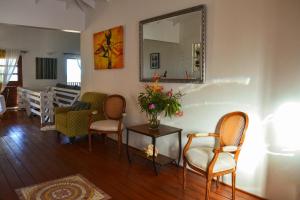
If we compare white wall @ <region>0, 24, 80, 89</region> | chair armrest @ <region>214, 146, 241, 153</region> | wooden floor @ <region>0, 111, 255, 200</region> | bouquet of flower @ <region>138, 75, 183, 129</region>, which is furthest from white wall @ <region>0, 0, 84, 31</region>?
chair armrest @ <region>214, 146, 241, 153</region>

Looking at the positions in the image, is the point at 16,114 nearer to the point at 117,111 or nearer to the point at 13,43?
the point at 13,43

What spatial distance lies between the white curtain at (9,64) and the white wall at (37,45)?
196 millimetres

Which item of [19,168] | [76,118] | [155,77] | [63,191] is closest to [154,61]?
[155,77]

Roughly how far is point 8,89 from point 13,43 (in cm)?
147

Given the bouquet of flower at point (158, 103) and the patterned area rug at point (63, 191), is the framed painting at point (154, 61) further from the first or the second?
the patterned area rug at point (63, 191)

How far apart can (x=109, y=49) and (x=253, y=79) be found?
281 cm

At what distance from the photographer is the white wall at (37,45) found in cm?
770

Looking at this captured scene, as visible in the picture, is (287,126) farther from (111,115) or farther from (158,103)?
(111,115)

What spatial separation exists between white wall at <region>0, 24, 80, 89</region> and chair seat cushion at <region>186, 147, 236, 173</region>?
22.7ft

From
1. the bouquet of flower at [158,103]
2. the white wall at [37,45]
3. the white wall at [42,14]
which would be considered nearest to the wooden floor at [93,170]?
the bouquet of flower at [158,103]

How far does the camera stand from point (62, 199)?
237cm

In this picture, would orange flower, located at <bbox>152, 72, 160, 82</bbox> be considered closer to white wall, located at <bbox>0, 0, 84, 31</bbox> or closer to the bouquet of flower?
the bouquet of flower

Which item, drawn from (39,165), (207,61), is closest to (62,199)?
(39,165)

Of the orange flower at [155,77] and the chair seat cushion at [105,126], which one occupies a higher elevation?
the orange flower at [155,77]
